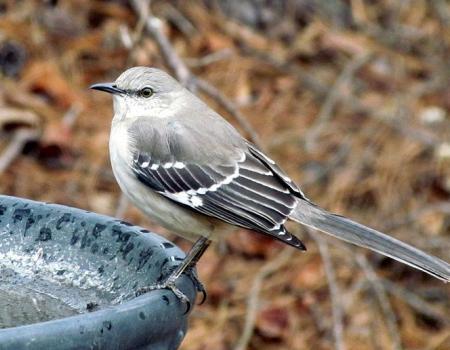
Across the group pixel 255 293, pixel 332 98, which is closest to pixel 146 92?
pixel 255 293

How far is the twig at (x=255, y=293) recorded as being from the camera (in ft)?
19.3

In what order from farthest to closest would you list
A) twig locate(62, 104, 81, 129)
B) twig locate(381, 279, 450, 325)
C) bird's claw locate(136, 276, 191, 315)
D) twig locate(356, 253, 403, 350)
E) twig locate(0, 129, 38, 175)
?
twig locate(62, 104, 81, 129) < twig locate(0, 129, 38, 175) < twig locate(381, 279, 450, 325) < twig locate(356, 253, 403, 350) < bird's claw locate(136, 276, 191, 315)

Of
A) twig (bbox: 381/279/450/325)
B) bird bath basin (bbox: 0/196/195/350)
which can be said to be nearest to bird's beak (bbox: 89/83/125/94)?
bird bath basin (bbox: 0/196/195/350)

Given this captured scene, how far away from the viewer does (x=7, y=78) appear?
7477 mm

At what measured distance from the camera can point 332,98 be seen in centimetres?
782

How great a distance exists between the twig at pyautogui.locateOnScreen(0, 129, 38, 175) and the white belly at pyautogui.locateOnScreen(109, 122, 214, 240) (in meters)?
3.07

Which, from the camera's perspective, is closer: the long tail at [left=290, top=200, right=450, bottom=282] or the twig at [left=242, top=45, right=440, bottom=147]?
the long tail at [left=290, top=200, right=450, bottom=282]

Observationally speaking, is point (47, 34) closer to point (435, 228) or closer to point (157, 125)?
point (435, 228)

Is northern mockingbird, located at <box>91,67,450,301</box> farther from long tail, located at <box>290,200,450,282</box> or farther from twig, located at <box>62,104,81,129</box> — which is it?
twig, located at <box>62,104,81,129</box>

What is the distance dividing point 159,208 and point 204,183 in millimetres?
218

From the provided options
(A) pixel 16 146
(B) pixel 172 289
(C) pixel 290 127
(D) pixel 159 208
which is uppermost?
(B) pixel 172 289

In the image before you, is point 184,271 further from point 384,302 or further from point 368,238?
point 384,302

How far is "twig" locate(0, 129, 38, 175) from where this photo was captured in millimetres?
6773

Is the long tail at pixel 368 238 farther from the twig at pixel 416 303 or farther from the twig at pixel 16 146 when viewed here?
the twig at pixel 16 146
